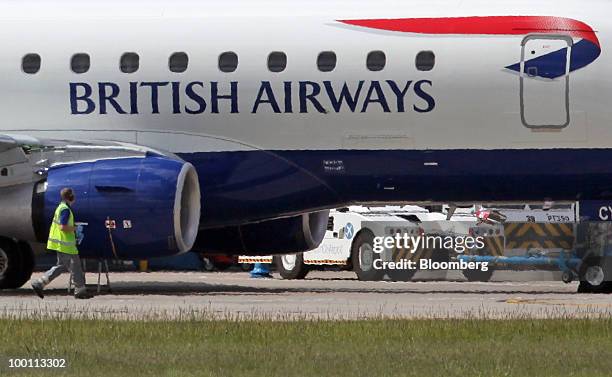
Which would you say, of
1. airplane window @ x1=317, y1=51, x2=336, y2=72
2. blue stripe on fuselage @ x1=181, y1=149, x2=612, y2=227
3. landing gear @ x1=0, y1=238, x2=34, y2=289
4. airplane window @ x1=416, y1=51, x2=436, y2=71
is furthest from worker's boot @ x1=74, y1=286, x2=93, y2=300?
airplane window @ x1=416, y1=51, x2=436, y2=71

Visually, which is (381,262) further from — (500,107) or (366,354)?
(366,354)

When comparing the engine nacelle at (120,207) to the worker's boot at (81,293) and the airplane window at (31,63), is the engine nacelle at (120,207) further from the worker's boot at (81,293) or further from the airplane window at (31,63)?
the airplane window at (31,63)

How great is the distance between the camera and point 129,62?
23766mm

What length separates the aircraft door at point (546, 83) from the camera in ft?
74.3

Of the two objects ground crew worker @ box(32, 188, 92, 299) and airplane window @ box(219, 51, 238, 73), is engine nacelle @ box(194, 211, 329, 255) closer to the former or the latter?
airplane window @ box(219, 51, 238, 73)

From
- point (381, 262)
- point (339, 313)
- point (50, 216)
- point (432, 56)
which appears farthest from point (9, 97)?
point (381, 262)

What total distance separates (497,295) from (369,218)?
32.2ft

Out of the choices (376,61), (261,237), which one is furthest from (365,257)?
(376,61)

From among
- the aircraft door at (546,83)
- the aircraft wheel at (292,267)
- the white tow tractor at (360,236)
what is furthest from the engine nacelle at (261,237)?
the aircraft wheel at (292,267)

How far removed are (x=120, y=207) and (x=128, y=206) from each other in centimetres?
12

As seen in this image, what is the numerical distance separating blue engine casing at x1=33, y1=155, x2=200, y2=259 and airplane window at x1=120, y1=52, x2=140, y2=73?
1.70 meters

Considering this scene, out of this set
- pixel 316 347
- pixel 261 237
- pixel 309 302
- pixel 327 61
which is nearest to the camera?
pixel 316 347

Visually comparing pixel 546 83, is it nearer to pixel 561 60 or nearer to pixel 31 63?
pixel 561 60

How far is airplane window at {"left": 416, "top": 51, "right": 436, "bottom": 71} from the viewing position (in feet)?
75.4
